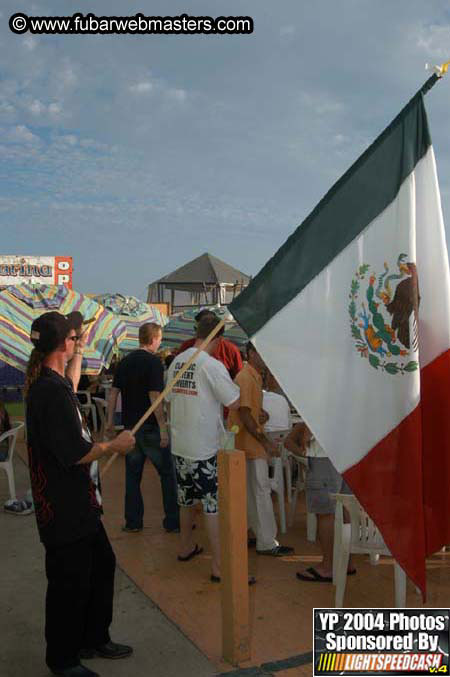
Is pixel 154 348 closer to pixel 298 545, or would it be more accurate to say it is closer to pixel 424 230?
pixel 298 545

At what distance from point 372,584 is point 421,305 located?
2.41m

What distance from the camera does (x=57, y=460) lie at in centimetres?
300

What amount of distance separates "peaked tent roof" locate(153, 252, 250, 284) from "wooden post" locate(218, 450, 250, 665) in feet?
58.9

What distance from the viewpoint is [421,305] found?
3.08m

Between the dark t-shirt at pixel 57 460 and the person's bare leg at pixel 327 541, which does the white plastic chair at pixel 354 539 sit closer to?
the person's bare leg at pixel 327 541

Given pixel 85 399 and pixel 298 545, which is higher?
pixel 85 399

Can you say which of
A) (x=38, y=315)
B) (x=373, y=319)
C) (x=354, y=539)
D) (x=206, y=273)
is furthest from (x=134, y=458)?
(x=206, y=273)

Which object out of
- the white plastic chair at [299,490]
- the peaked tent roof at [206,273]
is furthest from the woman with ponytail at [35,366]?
the peaked tent roof at [206,273]

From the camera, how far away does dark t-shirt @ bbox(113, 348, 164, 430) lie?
5.50m

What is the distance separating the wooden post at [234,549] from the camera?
324 centimetres

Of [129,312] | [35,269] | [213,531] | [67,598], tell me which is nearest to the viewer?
[67,598]

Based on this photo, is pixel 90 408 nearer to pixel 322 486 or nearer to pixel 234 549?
pixel 322 486

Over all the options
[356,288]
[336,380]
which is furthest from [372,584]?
[356,288]

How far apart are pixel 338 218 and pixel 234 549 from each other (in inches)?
70.1
